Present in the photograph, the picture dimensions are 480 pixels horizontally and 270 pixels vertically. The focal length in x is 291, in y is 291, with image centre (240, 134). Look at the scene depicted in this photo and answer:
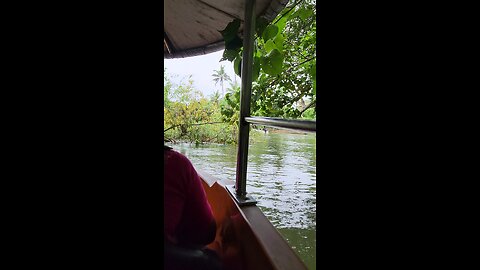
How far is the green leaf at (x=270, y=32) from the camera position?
5.15ft

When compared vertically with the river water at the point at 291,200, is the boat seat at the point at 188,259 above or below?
above

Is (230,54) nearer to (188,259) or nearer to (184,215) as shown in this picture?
(184,215)

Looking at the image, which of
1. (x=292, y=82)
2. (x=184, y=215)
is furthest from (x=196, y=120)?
(x=184, y=215)

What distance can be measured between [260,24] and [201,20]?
70 centimetres

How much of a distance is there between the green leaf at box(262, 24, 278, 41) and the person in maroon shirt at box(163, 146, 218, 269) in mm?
895

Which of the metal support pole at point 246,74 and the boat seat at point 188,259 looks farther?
the metal support pole at point 246,74

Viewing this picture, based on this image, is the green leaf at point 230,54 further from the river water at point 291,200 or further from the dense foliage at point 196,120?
the dense foliage at point 196,120

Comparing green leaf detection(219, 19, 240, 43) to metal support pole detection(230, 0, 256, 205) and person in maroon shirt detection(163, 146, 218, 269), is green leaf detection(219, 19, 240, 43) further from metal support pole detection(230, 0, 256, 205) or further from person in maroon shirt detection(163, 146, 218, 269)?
person in maroon shirt detection(163, 146, 218, 269)

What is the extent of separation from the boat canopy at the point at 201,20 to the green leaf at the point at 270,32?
4 centimetres

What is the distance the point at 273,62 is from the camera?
1599mm

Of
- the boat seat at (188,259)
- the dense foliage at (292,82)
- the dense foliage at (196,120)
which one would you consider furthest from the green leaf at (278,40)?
the dense foliage at (196,120)

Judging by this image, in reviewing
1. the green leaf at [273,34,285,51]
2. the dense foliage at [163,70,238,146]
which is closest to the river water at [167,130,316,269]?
the green leaf at [273,34,285,51]
